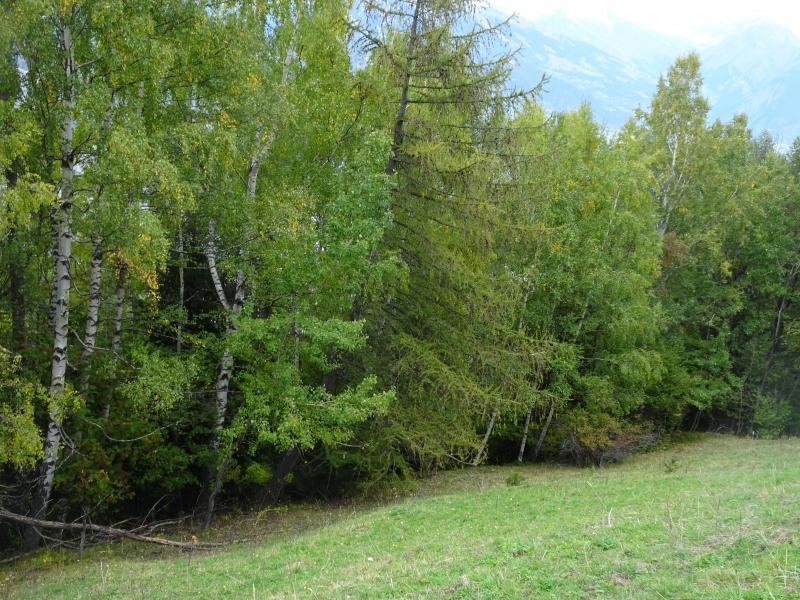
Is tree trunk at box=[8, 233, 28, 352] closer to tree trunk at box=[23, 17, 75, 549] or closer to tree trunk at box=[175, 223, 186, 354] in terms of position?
tree trunk at box=[23, 17, 75, 549]

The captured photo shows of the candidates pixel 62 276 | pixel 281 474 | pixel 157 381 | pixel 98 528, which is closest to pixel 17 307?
pixel 62 276

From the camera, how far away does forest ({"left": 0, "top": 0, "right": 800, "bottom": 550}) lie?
1014 centimetres

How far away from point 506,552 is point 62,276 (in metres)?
8.62

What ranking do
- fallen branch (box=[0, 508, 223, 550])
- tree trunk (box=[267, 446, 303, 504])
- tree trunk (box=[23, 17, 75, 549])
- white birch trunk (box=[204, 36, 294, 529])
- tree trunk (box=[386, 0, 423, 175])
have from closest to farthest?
1. fallen branch (box=[0, 508, 223, 550])
2. tree trunk (box=[23, 17, 75, 549])
3. white birch trunk (box=[204, 36, 294, 529])
4. tree trunk (box=[386, 0, 423, 175])
5. tree trunk (box=[267, 446, 303, 504])

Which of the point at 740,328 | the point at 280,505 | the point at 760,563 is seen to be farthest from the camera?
the point at 740,328

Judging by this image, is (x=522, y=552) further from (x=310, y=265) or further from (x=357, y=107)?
(x=357, y=107)

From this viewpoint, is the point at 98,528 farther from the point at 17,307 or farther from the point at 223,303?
the point at 17,307

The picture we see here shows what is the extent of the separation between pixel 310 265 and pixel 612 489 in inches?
303

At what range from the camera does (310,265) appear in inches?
457

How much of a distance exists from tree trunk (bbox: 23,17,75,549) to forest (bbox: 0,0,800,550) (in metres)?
0.04

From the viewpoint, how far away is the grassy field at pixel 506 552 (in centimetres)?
558

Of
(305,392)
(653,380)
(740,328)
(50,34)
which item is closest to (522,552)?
(305,392)

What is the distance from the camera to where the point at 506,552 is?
23.0 feet

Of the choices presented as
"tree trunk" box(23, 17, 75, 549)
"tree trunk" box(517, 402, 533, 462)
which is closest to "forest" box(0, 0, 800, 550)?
"tree trunk" box(23, 17, 75, 549)
